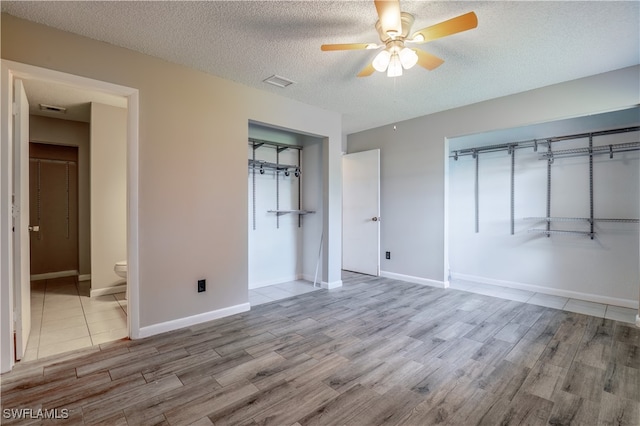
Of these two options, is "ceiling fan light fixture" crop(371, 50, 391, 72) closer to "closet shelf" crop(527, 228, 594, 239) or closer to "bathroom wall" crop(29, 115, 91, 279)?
"closet shelf" crop(527, 228, 594, 239)

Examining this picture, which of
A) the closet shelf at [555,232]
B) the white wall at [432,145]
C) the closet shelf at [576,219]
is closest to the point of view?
the white wall at [432,145]

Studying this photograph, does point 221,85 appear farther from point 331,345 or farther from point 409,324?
point 409,324

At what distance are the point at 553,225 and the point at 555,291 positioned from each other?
886 millimetres

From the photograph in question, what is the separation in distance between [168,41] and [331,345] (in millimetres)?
2933

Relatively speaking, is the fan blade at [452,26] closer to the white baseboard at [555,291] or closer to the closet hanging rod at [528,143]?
the closet hanging rod at [528,143]

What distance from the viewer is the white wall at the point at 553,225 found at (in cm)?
357

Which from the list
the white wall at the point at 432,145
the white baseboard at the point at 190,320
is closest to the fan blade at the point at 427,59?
the white wall at the point at 432,145

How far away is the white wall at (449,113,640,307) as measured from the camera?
3.57 meters

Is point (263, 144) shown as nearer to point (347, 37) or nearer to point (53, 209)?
point (347, 37)

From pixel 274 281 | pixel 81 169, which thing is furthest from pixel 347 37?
pixel 81 169

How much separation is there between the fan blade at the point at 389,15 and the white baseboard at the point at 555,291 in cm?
401

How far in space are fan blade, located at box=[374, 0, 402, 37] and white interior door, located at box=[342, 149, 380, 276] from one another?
315 cm

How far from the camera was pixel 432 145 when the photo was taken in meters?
4.52

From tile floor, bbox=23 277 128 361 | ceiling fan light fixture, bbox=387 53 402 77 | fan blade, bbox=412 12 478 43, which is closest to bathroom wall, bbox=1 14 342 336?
tile floor, bbox=23 277 128 361
